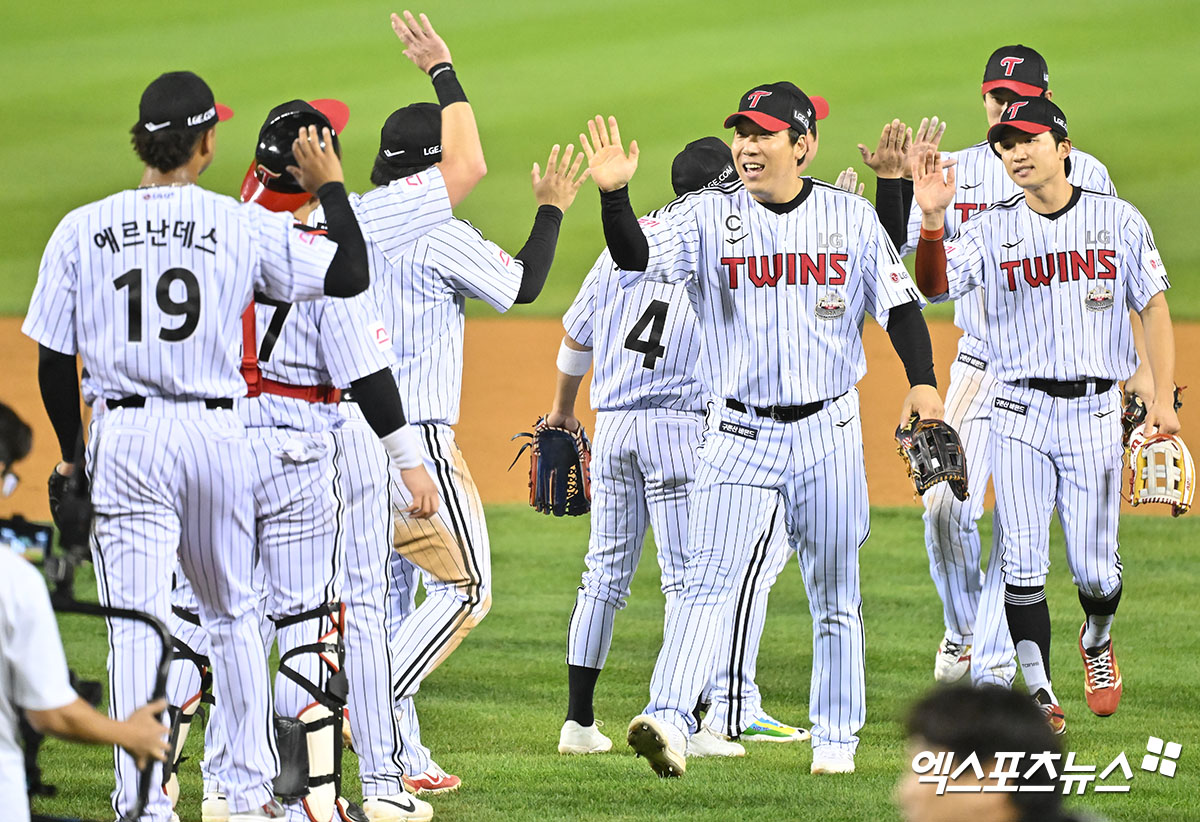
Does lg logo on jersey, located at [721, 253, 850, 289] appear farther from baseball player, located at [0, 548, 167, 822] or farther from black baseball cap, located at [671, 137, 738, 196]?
baseball player, located at [0, 548, 167, 822]

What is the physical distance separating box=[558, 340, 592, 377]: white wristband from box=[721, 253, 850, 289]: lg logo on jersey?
1172mm

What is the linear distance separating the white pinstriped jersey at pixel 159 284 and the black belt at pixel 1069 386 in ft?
9.04

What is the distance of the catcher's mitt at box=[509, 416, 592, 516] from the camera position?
18.8 ft

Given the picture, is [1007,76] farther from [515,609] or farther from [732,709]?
[515,609]

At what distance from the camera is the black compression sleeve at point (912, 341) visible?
4762 mm

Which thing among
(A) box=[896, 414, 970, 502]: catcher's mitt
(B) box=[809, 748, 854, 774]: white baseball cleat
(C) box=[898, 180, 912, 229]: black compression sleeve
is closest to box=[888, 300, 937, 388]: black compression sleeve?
(A) box=[896, 414, 970, 502]: catcher's mitt

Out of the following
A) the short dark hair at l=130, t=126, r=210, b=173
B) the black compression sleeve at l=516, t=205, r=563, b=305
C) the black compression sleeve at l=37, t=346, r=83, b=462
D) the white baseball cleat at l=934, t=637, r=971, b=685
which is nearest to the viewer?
the short dark hair at l=130, t=126, r=210, b=173

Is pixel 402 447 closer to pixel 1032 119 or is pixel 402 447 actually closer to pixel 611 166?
pixel 611 166

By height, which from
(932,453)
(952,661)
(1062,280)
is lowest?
(952,661)

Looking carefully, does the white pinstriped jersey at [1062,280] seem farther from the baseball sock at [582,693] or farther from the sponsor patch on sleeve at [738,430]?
the baseball sock at [582,693]

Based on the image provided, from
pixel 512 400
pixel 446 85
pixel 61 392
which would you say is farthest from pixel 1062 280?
pixel 512 400

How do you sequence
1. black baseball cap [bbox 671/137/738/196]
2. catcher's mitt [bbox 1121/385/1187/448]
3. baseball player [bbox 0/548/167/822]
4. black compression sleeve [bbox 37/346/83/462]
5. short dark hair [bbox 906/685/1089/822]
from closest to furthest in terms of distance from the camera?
short dark hair [bbox 906/685/1089/822], baseball player [bbox 0/548/167/822], black compression sleeve [bbox 37/346/83/462], black baseball cap [bbox 671/137/738/196], catcher's mitt [bbox 1121/385/1187/448]

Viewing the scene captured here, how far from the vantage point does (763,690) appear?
6367 millimetres

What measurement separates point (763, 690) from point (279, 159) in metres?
3.27
